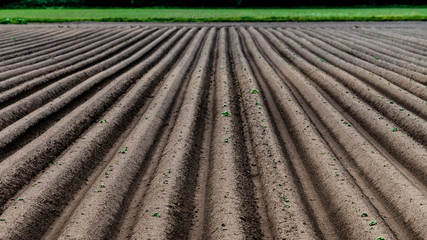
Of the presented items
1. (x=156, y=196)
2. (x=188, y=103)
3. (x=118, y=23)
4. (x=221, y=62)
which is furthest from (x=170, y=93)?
(x=118, y=23)

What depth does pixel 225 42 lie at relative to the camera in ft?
56.7

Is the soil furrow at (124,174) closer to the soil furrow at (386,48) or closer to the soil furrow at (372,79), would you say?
the soil furrow at (372,79)

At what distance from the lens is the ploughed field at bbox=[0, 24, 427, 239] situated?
4.49m

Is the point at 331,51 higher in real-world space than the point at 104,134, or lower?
higher

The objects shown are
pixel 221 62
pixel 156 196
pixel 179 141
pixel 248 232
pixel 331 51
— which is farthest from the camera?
pixel 331 51

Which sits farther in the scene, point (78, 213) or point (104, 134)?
point (104, 134)

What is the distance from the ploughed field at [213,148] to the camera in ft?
14.7

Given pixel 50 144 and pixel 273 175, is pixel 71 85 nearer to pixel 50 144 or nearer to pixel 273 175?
pixel 50 144

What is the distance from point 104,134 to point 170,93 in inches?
114

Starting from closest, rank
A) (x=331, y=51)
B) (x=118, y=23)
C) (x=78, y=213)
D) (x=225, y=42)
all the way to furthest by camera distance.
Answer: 1. (x=78, y=213)
2. (x=331, y=51)
3. (x=225, y=42)
4. (x=118, y=23)

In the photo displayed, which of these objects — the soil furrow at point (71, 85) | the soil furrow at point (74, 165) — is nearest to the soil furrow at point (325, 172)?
the soil furrow at point (74, 165)

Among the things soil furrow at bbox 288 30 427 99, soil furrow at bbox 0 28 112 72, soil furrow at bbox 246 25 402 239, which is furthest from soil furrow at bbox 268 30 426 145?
soil furrow at bbox 0 28 112 72

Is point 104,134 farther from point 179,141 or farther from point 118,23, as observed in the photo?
point 118,23

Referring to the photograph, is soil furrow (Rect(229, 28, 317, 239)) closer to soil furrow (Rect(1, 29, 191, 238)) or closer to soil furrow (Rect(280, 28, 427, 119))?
soil furrow (Rect(1, 29, 191, 238))
